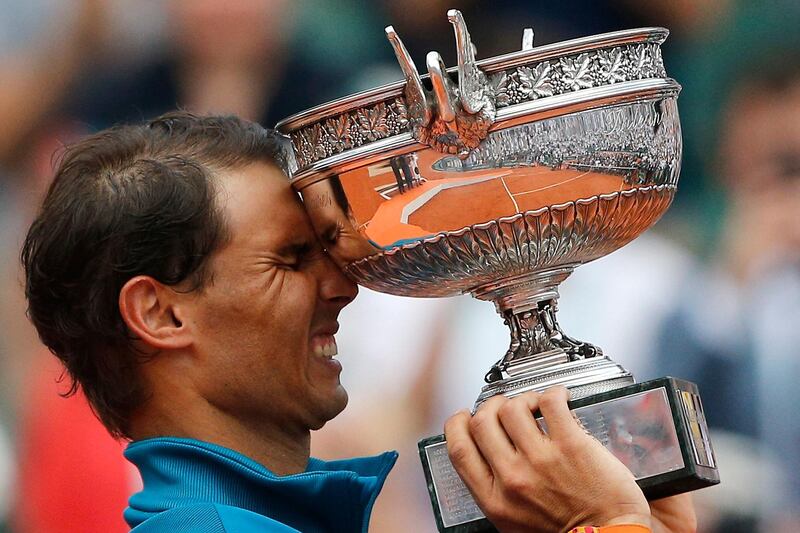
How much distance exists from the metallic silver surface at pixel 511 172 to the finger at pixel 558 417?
0.25 feet

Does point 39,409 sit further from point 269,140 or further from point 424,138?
point 424,138

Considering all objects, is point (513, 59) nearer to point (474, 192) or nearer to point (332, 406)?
point (474, 192)

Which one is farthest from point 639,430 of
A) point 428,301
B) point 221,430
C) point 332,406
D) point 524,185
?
point 428,301

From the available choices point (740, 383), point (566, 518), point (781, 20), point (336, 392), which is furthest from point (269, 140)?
point (781, 20)

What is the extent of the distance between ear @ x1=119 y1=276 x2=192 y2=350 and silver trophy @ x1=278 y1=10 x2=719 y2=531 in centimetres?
23

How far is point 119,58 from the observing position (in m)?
3.29

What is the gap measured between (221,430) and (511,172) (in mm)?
507

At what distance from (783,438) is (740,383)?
0.15 m

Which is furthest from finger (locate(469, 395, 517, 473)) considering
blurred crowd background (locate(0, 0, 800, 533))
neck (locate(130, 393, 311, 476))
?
blurred crowd background (locate(0, 0, 800, 533))

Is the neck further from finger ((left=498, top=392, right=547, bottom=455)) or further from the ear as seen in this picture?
finger ((left=498, top=392, right=547, bottom=455))

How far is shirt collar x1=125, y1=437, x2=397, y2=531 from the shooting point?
1.53 metres

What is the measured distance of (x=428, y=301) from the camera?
3033 mm

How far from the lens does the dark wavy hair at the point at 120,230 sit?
1594 mm

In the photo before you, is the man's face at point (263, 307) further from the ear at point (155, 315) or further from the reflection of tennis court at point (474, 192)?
the reflection of tennis court at point (474, 192)
